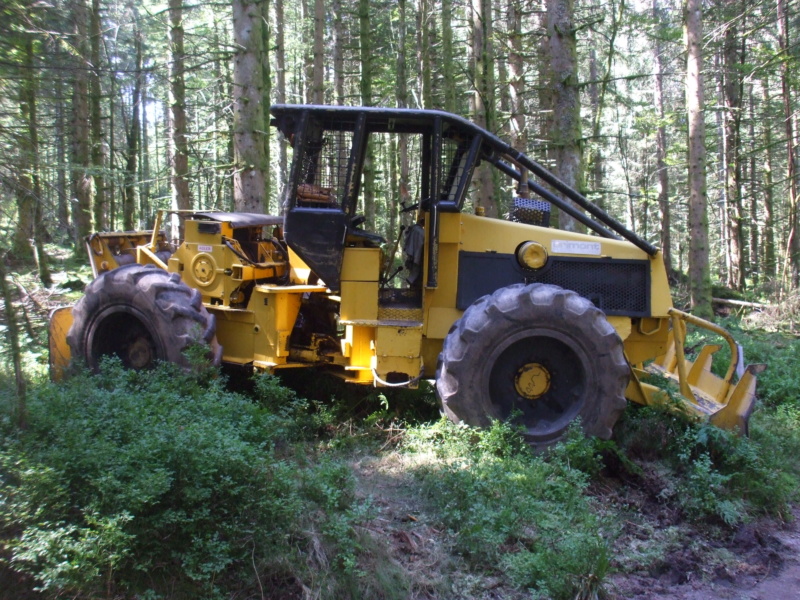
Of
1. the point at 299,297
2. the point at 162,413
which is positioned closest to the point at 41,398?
the point at 162,413

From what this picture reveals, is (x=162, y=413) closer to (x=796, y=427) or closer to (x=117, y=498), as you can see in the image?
(x=117, y=498)

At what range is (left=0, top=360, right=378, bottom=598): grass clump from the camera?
315 centimetres

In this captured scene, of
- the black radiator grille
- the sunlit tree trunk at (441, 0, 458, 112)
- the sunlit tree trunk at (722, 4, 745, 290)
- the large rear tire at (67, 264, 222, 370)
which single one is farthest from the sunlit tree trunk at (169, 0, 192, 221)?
the sunlit tree trunk at (722, 4, 745, 290)

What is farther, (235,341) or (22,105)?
(235,341)

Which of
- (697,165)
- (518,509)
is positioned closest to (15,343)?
(518,509)

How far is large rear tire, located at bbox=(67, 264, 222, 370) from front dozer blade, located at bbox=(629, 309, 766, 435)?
404cm

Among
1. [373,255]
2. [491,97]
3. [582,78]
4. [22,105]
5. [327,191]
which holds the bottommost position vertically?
[373,255]

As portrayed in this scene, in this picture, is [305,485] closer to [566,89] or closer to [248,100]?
[248,100]

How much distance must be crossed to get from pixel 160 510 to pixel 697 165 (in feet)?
43.1


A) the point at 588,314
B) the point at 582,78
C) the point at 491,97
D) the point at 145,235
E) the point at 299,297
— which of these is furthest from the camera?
the point at 582,78

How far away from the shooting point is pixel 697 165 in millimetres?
13539

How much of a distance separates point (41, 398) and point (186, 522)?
1804mm

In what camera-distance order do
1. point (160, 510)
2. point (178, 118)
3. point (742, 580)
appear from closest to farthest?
point (160, 510), point (742, 580), point (178, 118)

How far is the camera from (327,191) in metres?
5.99
